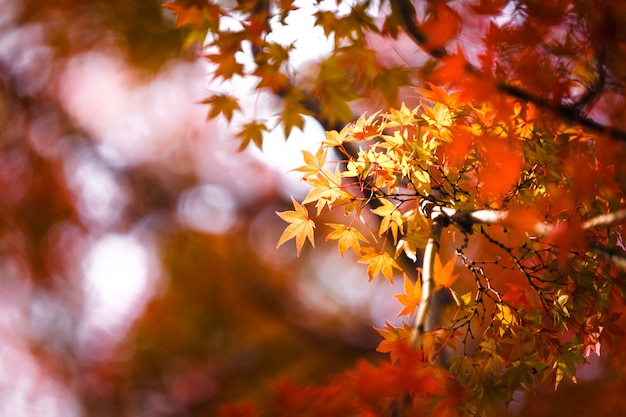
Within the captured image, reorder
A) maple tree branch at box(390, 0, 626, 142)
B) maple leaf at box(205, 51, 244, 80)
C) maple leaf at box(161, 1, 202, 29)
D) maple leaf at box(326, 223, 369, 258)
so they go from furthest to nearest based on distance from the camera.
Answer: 1. maple leaf at box(205, 51, 244, 80)
2. maple leaf at box(161, 1, 202, 29)
3. maple leaf at box(326, 223, 369, 258)
4. maple tree branch at box(390, 0, 626, 142)

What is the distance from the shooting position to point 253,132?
4.48 feet

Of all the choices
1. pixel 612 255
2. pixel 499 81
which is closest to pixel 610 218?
pixel 612 255

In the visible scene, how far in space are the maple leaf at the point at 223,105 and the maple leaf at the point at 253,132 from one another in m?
0.06

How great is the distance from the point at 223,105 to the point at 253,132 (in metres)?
0.12

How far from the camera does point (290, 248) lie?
448 centimetres

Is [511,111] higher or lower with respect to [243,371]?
higher

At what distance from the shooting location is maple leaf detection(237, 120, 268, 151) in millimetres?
1361

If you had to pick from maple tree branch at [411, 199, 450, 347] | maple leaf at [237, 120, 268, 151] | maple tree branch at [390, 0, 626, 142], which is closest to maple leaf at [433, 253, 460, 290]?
maple tree branch at [411, 199, 450, 347]

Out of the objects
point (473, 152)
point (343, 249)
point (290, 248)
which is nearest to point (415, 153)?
point (473, 152)

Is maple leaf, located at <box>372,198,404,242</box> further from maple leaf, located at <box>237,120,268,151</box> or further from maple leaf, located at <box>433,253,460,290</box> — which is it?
maple leaf, located at <box>237,120,268,151</box>

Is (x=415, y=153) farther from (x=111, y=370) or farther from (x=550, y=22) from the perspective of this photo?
(x=111, y=370)

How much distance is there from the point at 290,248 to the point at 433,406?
12.3 ft

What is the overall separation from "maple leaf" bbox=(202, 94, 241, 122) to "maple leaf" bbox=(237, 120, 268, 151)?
→ 0.20 feet

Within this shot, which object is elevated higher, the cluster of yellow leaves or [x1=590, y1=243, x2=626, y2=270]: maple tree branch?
[x1=590, y1=243, x2=626, y2=270]: maple tree branch
